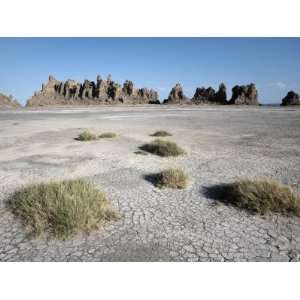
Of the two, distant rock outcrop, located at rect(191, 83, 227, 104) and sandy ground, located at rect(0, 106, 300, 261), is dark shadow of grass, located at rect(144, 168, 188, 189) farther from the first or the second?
distant rock outcrop, located at rect(191, 83, 227, 104)

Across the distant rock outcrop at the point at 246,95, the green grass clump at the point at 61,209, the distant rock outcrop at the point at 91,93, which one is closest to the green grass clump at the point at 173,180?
the green grass clump at the point at 61,209

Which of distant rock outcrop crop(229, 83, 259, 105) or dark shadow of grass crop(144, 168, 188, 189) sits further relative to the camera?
distant rock outcrop crop(229, 83, 259, 105)

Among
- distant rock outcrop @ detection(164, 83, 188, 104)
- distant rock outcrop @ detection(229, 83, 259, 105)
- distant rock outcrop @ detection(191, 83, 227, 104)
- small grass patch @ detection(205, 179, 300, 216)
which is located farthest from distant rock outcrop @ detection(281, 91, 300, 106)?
small grass patch @ detection(205, 179, 300, 216)

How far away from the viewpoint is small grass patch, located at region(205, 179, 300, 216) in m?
4.17

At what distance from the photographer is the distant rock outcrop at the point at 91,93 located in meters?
152

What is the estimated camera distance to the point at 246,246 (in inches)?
129

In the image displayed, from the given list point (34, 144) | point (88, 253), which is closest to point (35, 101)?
point (34, 144)

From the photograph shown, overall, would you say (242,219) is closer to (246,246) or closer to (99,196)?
(246,246)

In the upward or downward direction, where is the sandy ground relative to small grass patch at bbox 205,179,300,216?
downward

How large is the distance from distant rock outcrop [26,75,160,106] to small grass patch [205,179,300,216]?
148 meters

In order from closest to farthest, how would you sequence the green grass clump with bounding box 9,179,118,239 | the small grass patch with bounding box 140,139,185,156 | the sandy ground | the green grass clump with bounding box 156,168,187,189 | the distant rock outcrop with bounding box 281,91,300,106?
1. the sandy ground
2. the green grass clump with bounding box 9,179,118,239
3. the green grass clump with bounding box 156,168,187,189
4. the small grass patch with bounding box 140,139,185,156
5. the distant rock outcrop with bounding box 281,91,300,106

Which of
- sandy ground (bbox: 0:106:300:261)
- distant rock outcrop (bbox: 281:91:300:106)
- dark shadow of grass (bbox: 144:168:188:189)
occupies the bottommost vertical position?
sandy ground (bbox: 0:106:300:261)

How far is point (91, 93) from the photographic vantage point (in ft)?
516

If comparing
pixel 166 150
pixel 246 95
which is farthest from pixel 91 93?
pixel 166 150
